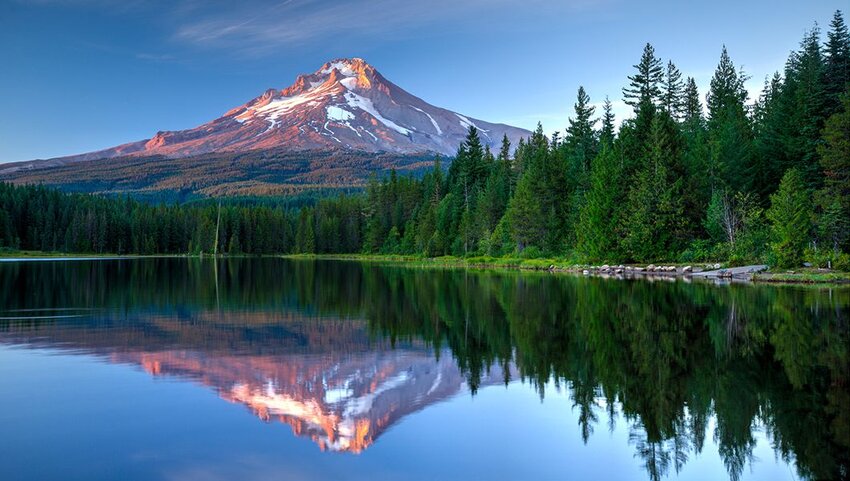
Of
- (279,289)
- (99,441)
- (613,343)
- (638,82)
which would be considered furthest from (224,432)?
(638,82)

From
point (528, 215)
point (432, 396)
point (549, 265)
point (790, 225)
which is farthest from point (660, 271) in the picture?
point (432, 396)

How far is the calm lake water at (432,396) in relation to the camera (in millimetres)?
9016

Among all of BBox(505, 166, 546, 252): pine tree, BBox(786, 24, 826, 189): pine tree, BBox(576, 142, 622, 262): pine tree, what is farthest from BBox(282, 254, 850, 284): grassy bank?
BBox(786, 24, 826, 189): pine tree

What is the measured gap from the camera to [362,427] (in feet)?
34.9

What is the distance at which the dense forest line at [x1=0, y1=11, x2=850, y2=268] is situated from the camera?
4472 centimetres

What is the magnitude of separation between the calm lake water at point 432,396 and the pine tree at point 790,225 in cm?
A: 2009

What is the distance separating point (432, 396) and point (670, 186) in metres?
50.1

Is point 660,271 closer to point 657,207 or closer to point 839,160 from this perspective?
point 657,207

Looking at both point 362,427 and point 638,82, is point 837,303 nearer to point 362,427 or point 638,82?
point 362,427

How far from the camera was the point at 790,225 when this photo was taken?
42.7 metres

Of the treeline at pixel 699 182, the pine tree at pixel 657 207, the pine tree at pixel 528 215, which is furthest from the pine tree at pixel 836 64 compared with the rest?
the pine tree at pixel 528 215

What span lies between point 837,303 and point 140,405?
25.7 m

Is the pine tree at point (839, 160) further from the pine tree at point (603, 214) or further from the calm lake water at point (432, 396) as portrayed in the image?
the calm lake water at point (432, 396)

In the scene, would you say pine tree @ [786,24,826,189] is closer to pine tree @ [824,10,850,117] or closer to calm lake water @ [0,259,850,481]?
pine tree @ [824,10,850,117]
